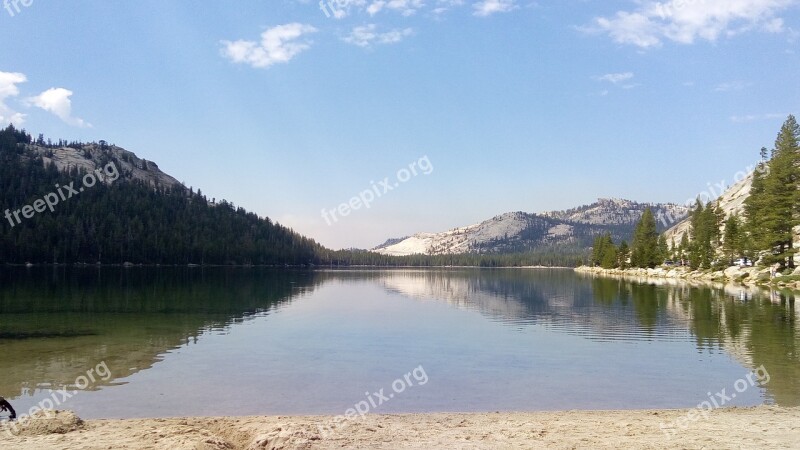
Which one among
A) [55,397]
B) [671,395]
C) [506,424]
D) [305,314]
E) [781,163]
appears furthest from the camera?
[781,163]

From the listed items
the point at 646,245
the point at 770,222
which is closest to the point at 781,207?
the point at 770,222

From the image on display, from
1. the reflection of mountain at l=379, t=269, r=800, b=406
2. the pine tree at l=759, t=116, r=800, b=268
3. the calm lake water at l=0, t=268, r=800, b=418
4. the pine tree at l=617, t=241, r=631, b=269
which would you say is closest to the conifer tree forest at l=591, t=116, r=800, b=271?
the pine tree at l=759, t=116, r=800, b=268

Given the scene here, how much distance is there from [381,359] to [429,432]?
15303 millimetres

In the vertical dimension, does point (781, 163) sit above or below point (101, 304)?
above

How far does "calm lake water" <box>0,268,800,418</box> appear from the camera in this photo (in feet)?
68.0

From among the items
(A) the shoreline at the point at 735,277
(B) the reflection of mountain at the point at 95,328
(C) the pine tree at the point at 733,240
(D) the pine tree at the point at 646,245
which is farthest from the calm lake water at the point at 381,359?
(D) the pine tree at the point at 646,245

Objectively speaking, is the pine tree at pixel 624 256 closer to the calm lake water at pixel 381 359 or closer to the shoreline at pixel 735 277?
the shoreline at pixel 735 277

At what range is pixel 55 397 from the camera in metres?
20.3

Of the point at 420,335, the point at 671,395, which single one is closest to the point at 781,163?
the point at 420,335

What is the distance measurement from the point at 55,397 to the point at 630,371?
2496 cm

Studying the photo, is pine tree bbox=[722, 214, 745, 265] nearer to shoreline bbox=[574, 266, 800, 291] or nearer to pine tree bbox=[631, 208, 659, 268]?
shoreline bbox=[574, 266, 800, 291]

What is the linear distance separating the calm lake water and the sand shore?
2.99m

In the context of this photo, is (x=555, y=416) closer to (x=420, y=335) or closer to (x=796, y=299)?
(x=420, y=335)

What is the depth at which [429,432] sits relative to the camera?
14.9 metres
